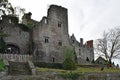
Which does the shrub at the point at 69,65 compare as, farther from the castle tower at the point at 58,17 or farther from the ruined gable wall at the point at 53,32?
the castle tower at the point at 58,17

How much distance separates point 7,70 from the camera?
4372cm

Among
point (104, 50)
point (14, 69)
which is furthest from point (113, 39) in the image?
point (14, 69)

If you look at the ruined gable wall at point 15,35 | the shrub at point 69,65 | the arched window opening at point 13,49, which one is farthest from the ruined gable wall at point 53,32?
the shrub at point 69,65

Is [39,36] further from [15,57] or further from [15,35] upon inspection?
[15,57]

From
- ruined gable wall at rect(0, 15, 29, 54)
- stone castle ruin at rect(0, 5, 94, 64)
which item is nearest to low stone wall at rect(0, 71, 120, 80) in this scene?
stone castle ruin at rect(0, 5, 94, 64)

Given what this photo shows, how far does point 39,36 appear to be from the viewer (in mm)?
63875

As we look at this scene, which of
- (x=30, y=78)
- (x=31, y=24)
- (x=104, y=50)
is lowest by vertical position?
(x=30, y=78)

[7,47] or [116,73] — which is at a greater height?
[7,47]

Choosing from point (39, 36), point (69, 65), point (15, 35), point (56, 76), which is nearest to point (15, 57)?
point (15, 35)

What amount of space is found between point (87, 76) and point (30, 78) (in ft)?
31.5

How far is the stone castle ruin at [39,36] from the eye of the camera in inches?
2479

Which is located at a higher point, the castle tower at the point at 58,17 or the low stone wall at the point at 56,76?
the castle tower at the point at 58,17

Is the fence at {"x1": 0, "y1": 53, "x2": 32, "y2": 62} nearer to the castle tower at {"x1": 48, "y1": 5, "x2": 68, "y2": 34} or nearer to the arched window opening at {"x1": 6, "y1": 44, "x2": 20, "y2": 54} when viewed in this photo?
the arched window opening at {"x1": 6, "y1": 44, "x2": 20, "y2": 54}

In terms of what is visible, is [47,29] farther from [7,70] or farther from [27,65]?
[7,70]
